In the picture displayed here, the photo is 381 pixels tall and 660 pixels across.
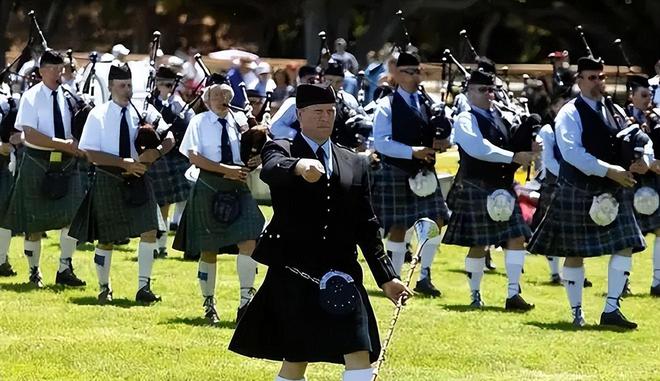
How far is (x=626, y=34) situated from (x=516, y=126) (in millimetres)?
21406

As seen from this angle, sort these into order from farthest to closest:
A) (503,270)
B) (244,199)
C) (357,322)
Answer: (503,270) → (244,199) → (357,322)

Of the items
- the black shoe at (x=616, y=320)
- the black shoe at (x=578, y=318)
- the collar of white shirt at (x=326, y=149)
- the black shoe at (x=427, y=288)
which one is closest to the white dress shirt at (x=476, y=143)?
the black shoe at (x=578, y=318)

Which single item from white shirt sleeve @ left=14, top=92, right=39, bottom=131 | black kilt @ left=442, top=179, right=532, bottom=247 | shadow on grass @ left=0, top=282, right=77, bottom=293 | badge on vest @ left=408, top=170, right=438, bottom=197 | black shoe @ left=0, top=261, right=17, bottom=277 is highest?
white shirt sleeve @ left=14, top=92, right=39, bottom=131

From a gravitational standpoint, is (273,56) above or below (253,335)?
above

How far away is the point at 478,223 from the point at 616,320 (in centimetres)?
117

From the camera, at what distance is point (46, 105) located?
31.3ft

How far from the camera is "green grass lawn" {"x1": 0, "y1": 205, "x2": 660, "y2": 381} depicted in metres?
7.11

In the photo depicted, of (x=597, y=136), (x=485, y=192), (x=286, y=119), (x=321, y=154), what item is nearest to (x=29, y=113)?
(x=286, y=119)

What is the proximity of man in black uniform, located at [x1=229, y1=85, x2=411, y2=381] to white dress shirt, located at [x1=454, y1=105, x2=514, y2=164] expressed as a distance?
371 centimetres

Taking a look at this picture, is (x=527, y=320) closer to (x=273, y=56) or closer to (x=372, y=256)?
(x=372, y=256)

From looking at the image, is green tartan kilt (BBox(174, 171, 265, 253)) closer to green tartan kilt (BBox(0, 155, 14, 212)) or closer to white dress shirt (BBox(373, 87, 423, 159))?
white dress shirt (BBox(373, 87, 423, 159))

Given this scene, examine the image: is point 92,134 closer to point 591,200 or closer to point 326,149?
point 591,200

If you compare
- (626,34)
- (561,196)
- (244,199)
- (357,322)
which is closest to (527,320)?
(561,196)

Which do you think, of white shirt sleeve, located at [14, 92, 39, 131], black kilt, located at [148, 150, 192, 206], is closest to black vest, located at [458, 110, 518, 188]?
white shirt sleeve, located at [14, 92, 39, 131]
